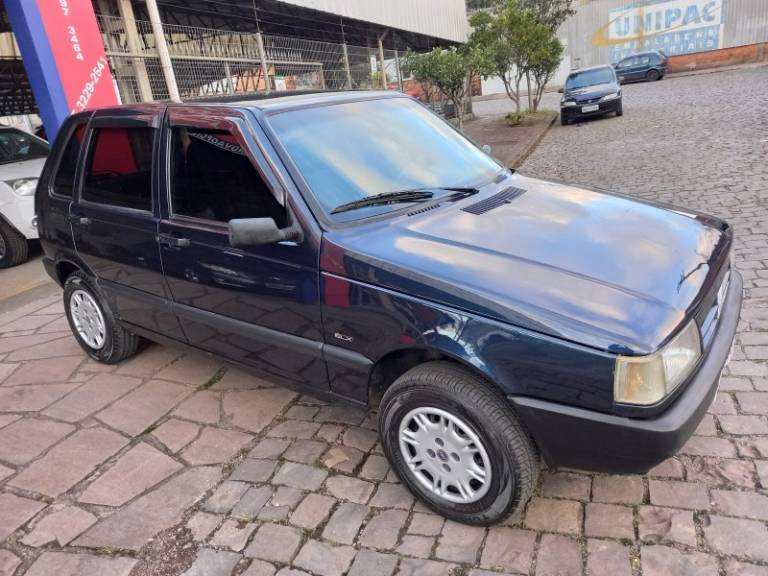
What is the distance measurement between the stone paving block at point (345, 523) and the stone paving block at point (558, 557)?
771 millimetres

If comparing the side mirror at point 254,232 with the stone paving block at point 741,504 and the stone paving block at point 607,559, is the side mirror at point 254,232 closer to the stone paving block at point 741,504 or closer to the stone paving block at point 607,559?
the stone paving block at point 607,559

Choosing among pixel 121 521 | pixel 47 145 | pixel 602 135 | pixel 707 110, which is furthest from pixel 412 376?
pixel 707 110

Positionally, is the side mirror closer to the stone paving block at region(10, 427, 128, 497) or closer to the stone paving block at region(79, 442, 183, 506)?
the stone paving block at region(79, 442, 183, 506)

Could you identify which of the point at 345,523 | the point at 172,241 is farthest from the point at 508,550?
the point at 172,241

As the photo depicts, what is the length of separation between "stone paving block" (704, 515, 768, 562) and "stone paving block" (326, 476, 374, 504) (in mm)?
1420

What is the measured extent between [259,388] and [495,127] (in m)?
14.8

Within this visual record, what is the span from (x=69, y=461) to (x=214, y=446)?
788mm

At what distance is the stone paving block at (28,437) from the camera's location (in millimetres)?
3246

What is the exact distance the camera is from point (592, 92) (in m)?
15.8

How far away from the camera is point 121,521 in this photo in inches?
105

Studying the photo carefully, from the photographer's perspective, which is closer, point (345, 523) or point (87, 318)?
point (345, 523)

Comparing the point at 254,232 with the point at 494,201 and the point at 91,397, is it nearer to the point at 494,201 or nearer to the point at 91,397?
the point at 494,201

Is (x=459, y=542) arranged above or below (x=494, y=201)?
below

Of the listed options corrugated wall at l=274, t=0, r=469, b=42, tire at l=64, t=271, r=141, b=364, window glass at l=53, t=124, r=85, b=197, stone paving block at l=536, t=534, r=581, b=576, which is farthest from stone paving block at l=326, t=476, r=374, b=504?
corrugated wall at l=274, t=0, r=469, b=42
